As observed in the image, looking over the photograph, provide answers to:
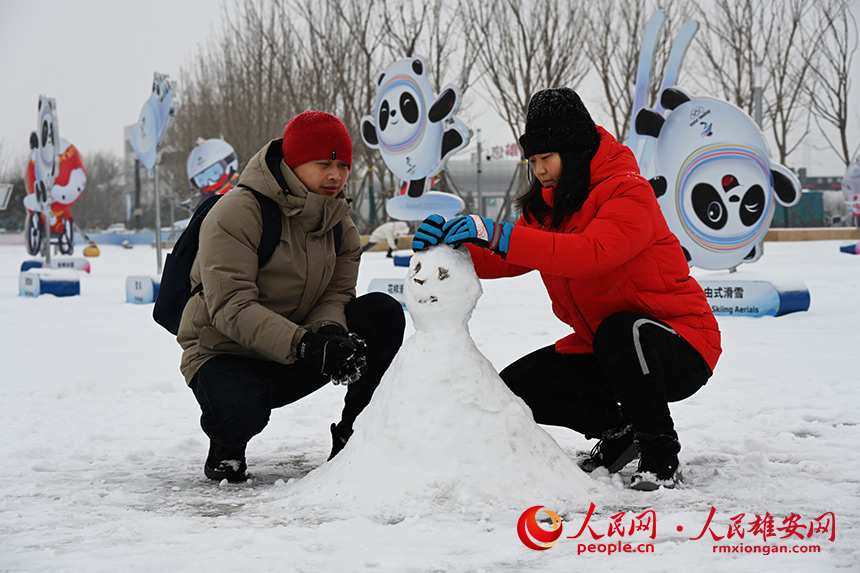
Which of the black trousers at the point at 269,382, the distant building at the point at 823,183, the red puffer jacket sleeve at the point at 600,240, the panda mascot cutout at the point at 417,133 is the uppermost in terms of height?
the distant building at the point at 823,183

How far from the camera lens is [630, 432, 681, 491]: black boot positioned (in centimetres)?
230

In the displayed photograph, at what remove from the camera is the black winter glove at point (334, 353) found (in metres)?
2.40

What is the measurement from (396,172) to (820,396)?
6261 mm

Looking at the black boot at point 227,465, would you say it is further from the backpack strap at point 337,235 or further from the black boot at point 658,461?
the black boot at point 658,461

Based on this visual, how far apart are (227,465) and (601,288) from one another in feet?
3.96

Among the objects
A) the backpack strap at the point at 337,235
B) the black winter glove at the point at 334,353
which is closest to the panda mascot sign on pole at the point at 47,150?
the backpack strap at the point at 337,235

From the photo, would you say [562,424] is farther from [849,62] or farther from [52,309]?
[849,62]

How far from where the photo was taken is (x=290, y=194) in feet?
8.45

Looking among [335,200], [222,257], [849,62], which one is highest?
[849,62]

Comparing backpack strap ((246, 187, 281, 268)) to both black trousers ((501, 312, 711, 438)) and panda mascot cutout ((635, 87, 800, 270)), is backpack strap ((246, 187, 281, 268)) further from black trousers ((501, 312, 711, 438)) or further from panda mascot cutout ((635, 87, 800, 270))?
panda mascot cutout ((635, 87, 800, 270))

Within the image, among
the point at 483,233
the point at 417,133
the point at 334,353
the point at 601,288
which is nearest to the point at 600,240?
the point at 601,288

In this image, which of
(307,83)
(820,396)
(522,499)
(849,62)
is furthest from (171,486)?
(307,83)

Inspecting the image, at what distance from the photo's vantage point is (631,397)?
2.35 m

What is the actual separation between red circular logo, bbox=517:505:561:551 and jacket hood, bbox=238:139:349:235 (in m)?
1.10
